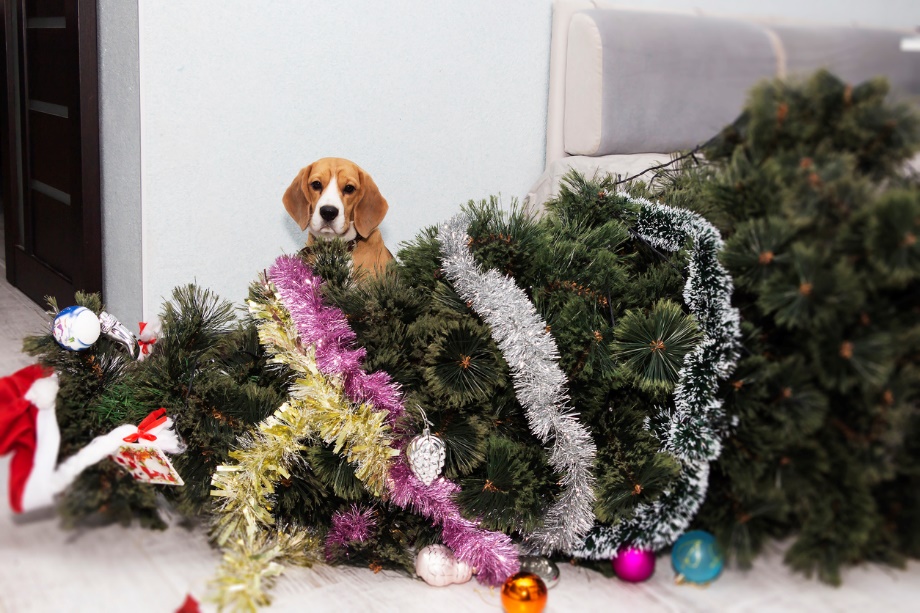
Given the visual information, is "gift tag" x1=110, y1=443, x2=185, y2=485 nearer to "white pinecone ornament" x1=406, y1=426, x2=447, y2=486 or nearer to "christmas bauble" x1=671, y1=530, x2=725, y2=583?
"white pinecone ornament" x1=406, y1=426, x2=447, y2=486

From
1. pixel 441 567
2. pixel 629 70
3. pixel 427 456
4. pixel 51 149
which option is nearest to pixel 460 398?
pixel 427 456

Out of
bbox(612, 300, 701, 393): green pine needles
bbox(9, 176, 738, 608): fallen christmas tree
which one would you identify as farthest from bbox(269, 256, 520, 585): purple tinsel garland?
bbox(612, 300, 701, 393): green pine needles

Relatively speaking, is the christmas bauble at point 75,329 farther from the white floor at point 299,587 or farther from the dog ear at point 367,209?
the dog ear at point 367,209

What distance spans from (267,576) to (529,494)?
28 centimetres

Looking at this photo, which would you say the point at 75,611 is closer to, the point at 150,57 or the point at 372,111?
the point at 150,57

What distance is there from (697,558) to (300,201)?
37.8 inches

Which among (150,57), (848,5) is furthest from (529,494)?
(848,5)

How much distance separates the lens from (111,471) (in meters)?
0.74

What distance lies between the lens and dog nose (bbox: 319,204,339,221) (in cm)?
135

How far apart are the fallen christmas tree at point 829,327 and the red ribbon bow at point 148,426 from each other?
23.2 inches

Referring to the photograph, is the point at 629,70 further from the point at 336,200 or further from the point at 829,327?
the point at 829,327

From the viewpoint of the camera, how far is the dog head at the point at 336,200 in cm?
136

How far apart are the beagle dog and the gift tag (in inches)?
24.4

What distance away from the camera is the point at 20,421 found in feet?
2.41
